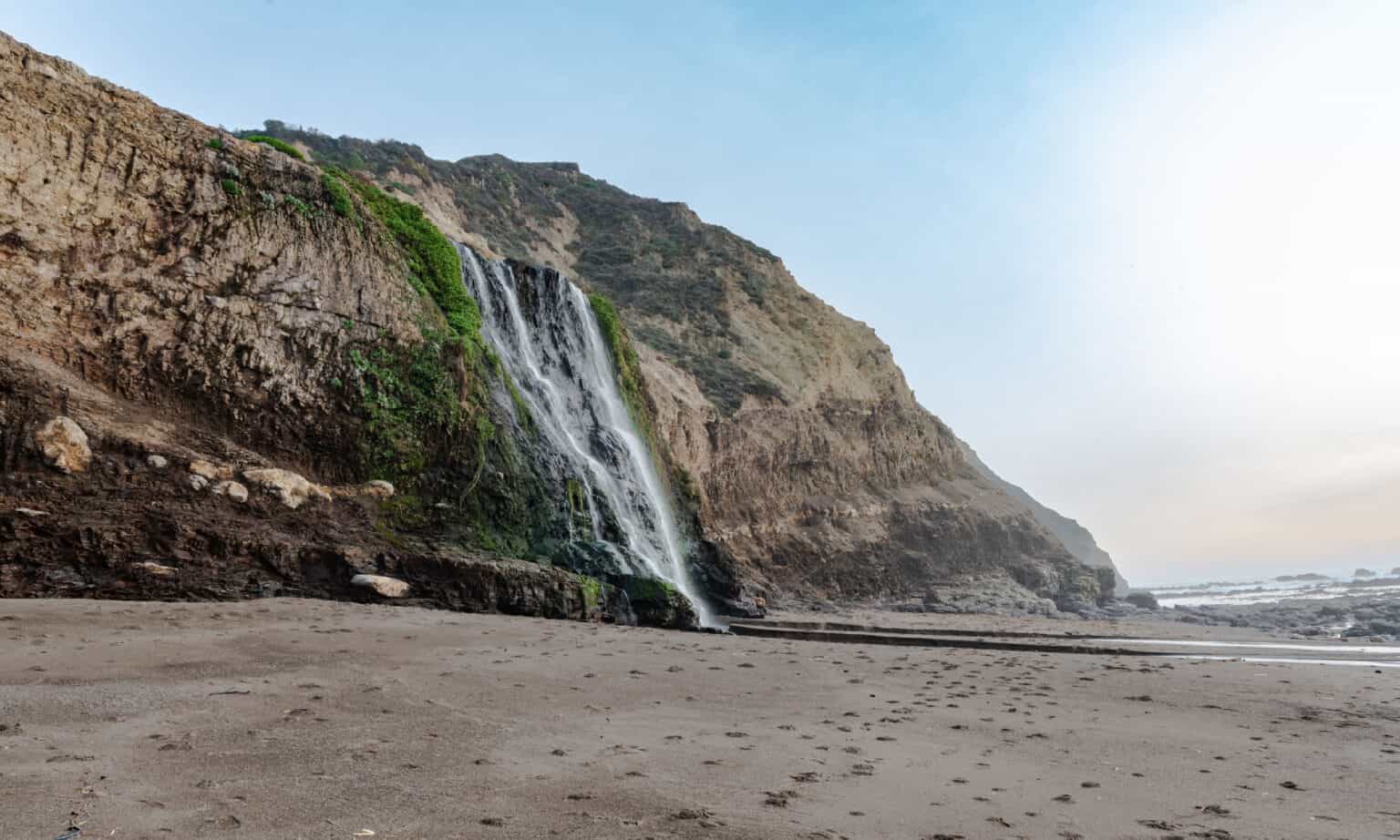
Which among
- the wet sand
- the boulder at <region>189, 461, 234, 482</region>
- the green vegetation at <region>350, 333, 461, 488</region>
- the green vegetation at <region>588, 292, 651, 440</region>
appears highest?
the green vegetation at <region>588, 292, 651, 440</region>

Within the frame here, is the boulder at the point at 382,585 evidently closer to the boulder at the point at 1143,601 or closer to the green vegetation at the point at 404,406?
the green vegetation at the point at 404,406

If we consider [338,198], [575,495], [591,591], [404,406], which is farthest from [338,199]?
[591,591]

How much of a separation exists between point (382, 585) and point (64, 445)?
14.5 ft

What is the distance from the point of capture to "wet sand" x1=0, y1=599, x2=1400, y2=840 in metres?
3.68

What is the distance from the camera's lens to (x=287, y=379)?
13812 millimetres

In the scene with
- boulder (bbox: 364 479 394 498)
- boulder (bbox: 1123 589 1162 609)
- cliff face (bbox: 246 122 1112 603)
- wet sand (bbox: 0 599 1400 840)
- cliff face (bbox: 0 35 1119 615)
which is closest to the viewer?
wet sand (bbox: 0 599 1400 840)

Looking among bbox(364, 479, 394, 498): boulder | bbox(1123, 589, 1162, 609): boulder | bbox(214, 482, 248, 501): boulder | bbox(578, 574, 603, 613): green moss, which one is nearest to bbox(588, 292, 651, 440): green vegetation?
bbox(578, 574, 603, 613): green moss

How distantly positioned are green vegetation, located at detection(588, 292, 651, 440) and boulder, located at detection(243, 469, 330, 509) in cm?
1177

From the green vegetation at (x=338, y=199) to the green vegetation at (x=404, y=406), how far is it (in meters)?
3.06

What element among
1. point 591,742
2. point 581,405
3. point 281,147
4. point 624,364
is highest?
point 281,147

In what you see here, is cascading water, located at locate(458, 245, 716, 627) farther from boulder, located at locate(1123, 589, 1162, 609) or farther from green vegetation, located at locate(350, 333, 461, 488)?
boulder, located at locate(1123, 589, 1162, 609)

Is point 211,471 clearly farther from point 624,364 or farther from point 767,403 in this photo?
point 767,403

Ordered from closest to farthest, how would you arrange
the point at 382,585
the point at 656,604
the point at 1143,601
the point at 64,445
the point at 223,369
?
the point at 64,445 < the point at 382,585 < the point at 223,369 < the point at 656,604 < the point at 1143,601

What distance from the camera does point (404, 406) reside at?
15.0m
